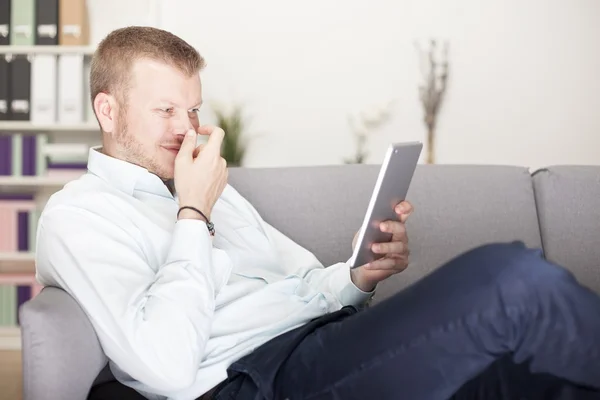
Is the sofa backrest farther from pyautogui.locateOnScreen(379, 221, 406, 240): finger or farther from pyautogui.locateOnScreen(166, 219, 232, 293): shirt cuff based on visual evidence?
pyautogui.locateOnScreen(166, 219, 232, 293): shirt cuff

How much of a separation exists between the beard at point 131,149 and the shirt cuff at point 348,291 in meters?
0.46

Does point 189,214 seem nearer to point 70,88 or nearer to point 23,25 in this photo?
point 70,88

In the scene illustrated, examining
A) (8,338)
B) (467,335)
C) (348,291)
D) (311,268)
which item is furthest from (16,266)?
(467,335)

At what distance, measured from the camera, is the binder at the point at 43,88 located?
3354 millimetres

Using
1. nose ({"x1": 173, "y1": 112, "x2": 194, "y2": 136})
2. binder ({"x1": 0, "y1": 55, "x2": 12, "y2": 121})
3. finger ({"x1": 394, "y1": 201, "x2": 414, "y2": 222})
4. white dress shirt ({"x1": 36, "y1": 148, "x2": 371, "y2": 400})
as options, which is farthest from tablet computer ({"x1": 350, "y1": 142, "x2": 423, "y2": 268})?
binder ({"x1": 0, "y1": 55, "x2": 12, "y2": 121})

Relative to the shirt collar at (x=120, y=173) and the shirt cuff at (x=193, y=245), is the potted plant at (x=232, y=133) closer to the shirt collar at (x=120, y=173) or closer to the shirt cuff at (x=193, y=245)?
the shirt collar at (x=120, y=173)

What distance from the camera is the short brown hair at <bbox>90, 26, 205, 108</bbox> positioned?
154 cm

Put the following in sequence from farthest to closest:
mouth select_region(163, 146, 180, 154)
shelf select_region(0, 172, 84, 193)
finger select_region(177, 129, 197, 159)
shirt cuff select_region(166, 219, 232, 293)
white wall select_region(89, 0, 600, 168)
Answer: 1. white wall select_region(89, 0, 600, 168)
2. shelf select_region(0, 172, 84, 193)
3. mouth select_region(163, 146, 180, 154)
4. finger select_region(177, 129, 197, 159)
5. shirt cuff select_region(166, 219, 232, 293)

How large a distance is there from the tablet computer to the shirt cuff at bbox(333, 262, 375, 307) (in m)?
0.08

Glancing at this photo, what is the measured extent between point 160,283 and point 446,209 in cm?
98

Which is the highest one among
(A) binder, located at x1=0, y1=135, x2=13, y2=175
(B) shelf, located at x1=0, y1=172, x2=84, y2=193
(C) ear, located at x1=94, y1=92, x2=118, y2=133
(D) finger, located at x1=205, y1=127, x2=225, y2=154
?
(C) ear, located at x1=94, y1=92, x2=118, y2=133

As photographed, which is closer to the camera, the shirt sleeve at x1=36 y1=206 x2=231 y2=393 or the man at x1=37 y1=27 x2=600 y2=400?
the man at x1=37 y1=27 x2=600 y2=400

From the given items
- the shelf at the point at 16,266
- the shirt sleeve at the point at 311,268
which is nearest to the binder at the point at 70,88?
the shelf at the point at 16,266

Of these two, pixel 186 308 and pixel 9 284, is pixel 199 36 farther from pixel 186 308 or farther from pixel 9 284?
pixel 186 308
